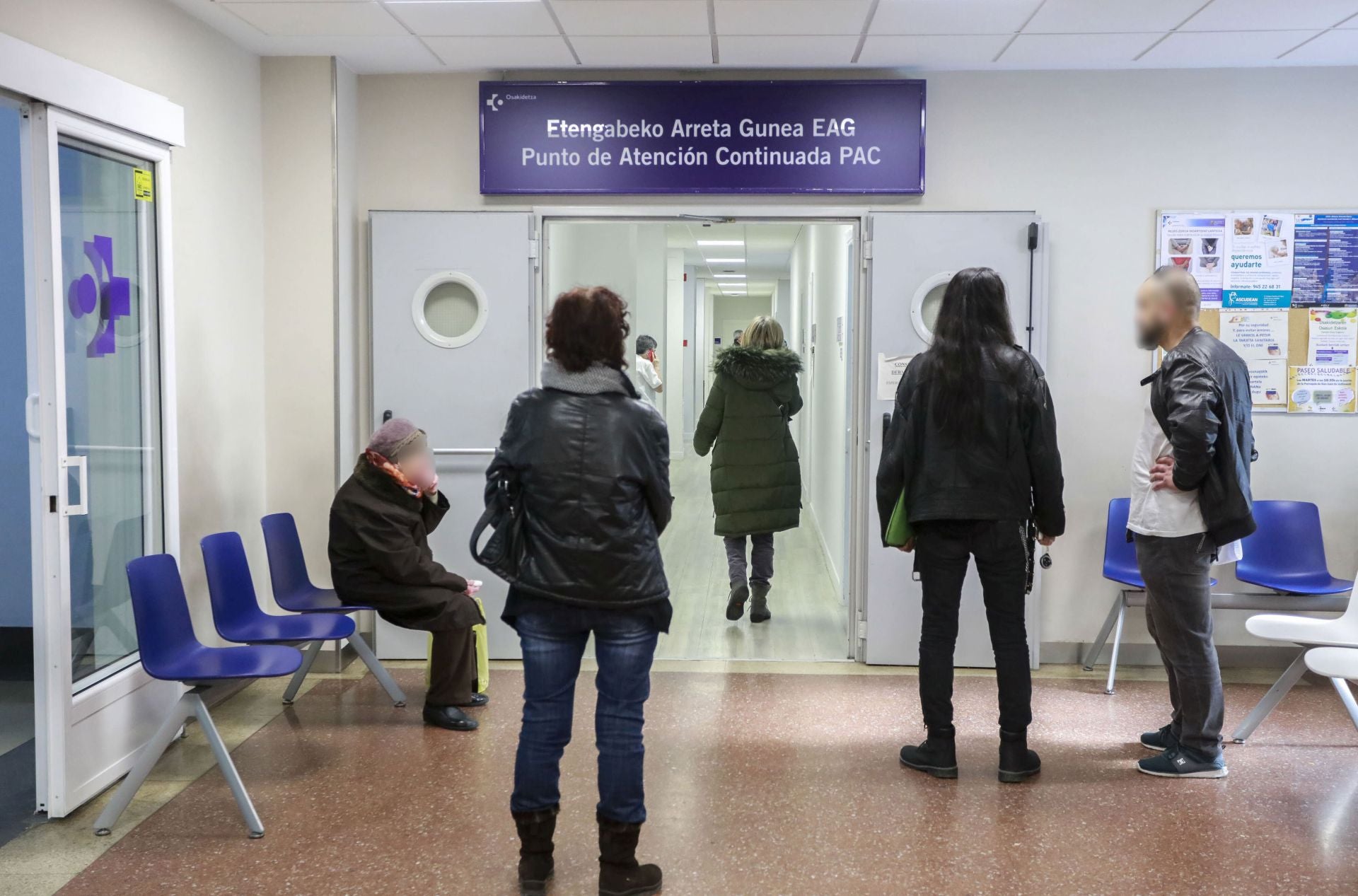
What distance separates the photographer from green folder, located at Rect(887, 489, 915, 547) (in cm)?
363

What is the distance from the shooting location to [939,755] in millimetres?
3676

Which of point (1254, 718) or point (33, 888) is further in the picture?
point (1254, 718)

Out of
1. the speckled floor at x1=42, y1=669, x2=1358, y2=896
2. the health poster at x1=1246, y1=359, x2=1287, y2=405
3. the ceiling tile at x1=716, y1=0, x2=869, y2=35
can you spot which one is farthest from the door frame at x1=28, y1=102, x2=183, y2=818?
the health poster at x1=1246, y1=359, x2=1287, y2=405

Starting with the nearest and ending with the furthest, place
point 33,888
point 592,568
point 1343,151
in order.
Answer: point 592,568
point 33,888
point 1343,151

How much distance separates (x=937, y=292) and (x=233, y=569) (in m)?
3.17

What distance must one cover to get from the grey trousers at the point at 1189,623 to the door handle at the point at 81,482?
3.31m

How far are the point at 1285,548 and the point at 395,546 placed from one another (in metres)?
3.76

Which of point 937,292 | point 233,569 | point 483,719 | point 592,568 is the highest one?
point 937,292

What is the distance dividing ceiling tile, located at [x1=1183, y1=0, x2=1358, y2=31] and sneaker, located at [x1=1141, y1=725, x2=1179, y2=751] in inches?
103

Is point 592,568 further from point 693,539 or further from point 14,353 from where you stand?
point 693,539

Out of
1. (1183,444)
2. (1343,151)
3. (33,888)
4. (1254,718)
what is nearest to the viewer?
(33,888)

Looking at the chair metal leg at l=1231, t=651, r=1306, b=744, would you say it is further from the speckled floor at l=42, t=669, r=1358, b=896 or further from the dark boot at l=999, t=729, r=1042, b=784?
the dark boot at l=999, t=729, r=1042, b=784

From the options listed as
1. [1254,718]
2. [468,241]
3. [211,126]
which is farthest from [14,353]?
[1254,718]

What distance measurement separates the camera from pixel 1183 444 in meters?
3.44
